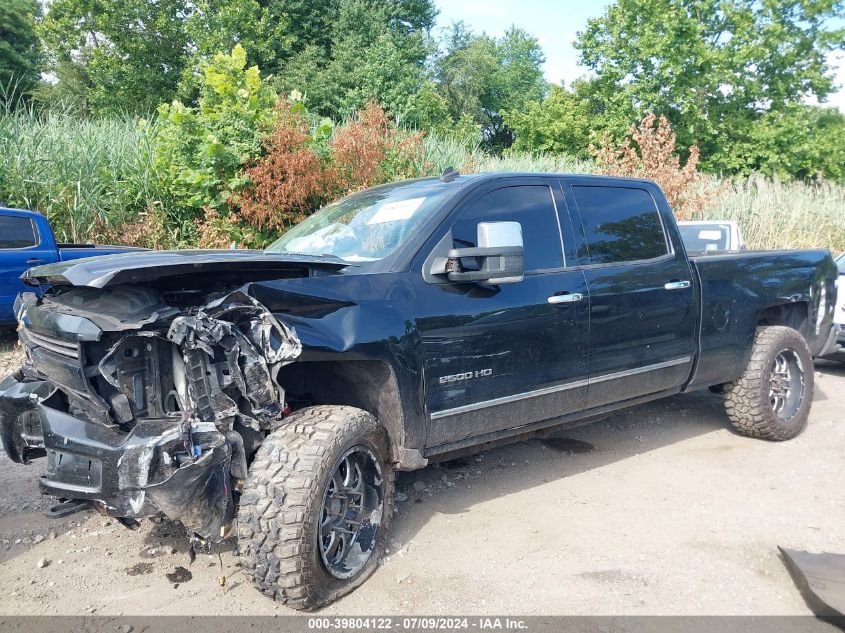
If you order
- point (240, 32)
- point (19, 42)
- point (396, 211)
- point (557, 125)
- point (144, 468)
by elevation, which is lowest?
A: point (144, 468)

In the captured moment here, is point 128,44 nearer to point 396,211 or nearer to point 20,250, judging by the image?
point 20,250

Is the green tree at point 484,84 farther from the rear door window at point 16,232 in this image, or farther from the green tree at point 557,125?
the rear door window at point 16,232

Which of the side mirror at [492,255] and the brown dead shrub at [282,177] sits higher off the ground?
the brown dead shrub at [282,177]

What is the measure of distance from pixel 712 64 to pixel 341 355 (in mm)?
26604

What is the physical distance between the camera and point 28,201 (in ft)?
29.3

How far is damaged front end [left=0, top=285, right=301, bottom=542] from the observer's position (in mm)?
2625

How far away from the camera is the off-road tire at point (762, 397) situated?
5.06 meters

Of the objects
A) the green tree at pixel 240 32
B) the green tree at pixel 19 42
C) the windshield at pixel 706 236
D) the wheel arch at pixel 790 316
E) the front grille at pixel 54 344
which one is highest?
the green tree at pixel 19 42

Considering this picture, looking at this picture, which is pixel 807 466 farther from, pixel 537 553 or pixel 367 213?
pixel 367 213

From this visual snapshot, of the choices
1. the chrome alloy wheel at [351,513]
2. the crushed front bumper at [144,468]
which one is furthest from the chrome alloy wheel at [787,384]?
the crushed front bumper at [144,468]

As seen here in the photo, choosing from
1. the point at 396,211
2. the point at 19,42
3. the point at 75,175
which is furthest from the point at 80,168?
the point at 19,42

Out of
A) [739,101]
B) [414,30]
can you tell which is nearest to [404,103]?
[414,30]

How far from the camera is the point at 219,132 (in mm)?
8305

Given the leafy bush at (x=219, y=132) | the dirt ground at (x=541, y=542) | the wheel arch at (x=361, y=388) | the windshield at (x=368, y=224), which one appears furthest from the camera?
the leafy bush at (x=219, y=132)
